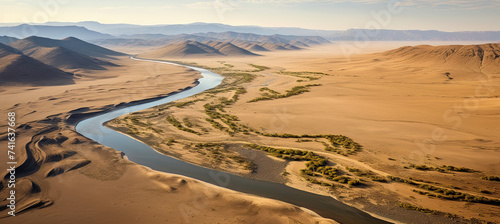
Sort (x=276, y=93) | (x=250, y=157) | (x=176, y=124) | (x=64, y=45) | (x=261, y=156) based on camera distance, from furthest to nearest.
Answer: (x=64, y=45), (x=276, y=93), (x=176, y=124), (x=261, y=156), (x=250, y=157)

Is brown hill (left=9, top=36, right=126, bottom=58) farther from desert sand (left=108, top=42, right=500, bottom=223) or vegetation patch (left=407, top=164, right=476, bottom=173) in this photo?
vegetation patch (left=407, top=164, right=476, bottom=173)

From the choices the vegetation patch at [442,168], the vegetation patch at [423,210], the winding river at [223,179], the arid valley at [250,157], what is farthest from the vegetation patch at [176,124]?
the vegetation patch at [442,168]

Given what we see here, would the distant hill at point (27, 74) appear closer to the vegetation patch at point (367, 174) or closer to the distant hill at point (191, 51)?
the vegetation patch at point (367, 174)

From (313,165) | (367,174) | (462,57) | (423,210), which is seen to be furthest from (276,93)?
(462,57)

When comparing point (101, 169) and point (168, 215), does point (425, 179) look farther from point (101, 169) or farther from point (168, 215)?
point (101, 169)

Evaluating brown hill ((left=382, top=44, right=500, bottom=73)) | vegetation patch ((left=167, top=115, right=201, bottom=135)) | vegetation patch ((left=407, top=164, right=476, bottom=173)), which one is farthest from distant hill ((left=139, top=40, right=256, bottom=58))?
vegetation patch ((left=407, top=164, right=476, bottom=173))

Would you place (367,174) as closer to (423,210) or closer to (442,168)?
(423,210)
